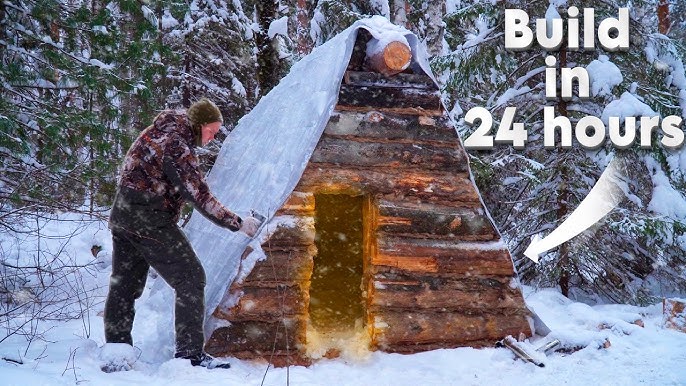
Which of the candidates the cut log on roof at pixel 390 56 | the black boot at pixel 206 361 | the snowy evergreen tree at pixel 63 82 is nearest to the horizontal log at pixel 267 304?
the black boot at pixel 206 361

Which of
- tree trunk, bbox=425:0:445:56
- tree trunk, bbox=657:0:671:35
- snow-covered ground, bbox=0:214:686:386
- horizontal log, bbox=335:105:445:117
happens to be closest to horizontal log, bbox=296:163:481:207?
horizontal log, bbox=335:105:445:117

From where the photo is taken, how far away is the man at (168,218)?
11.9 ft

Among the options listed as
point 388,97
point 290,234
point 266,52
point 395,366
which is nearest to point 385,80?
point 388,97

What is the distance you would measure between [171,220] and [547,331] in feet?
10.6

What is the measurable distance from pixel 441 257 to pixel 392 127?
45.4 inches

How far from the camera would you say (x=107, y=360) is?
3.51 meters

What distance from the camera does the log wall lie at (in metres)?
4.43

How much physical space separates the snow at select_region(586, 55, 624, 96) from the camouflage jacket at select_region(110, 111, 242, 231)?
18.1 ft

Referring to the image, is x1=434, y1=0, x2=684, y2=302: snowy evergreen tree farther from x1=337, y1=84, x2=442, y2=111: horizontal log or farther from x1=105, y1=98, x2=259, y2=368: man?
x1=105, y1=98, x2=259, y2=368: man

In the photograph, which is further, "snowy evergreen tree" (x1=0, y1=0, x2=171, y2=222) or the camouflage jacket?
"snowy evergreen tree" (x1=0, y1=0, x2=171, y2=222)

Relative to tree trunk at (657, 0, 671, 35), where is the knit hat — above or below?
below

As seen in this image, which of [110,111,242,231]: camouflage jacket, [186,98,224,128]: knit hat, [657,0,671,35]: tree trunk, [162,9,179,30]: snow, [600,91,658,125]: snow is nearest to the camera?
[110,111,242,231]: camouflage jacket

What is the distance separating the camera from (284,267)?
4246 millimetres

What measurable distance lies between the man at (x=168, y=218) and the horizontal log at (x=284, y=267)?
51 cm
